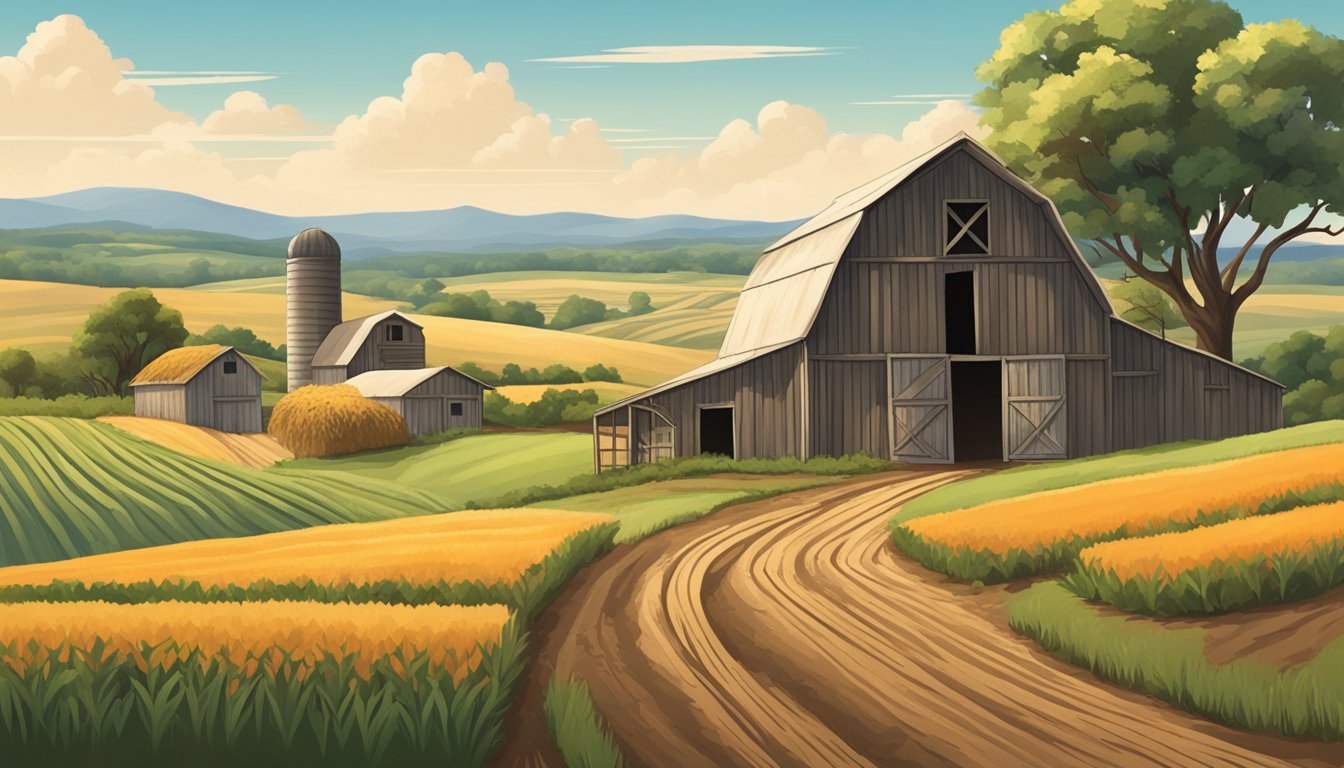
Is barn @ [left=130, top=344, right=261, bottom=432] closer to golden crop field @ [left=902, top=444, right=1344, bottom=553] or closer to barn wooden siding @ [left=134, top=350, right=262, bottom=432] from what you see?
barn wooden siding @ [left=134, top=350, right=262, bottom=432]

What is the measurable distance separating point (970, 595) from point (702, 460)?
73.0ft

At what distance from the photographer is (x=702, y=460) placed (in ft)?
123

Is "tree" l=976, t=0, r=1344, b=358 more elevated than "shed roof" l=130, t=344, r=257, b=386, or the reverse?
"tree" l=976, t=0, r=1344, b=358

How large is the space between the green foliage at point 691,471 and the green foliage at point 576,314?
11995 centimetres

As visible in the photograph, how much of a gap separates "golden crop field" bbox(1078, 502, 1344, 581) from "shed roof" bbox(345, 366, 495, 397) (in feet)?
159

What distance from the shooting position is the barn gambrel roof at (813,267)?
125 ft

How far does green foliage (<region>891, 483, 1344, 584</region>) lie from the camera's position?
52.3 ft

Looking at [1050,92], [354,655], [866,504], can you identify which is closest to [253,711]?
[354,655]

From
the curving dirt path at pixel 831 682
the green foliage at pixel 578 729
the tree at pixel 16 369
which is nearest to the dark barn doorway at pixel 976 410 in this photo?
the curving dirt path at pixel 831 682

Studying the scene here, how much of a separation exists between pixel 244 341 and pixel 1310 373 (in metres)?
84.4

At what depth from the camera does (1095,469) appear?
29.8 metres

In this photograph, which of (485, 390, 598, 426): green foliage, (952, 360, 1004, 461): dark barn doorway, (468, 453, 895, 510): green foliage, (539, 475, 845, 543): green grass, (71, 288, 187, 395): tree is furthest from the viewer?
(71, 288, 187, 395): tree

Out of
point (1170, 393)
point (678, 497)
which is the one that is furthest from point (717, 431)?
point (678, 497)

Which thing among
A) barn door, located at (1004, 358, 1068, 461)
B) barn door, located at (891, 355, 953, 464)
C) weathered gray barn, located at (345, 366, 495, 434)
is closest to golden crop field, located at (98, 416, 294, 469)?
weathered gray barn, located at (345, 366, 495, 434)
